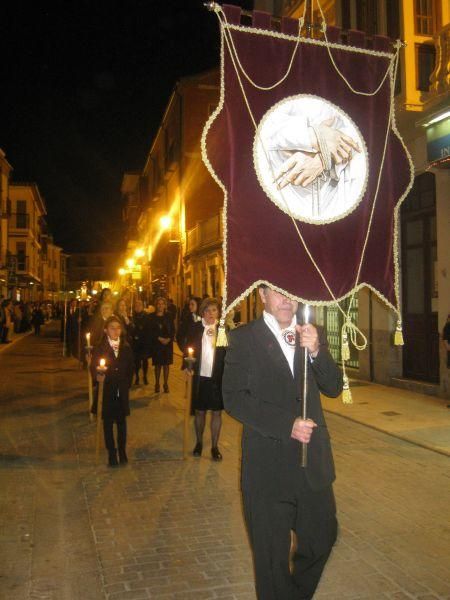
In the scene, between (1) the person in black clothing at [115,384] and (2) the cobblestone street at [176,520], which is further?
(1) the person in black clothing at [115,384]

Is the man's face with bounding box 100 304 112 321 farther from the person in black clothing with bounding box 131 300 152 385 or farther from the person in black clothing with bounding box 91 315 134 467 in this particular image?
the person in black clothing with bounding box 91 315 134 467

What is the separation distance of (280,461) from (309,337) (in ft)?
2.28

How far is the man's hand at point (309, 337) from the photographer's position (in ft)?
10.5

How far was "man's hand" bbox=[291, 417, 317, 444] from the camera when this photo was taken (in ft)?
9.99

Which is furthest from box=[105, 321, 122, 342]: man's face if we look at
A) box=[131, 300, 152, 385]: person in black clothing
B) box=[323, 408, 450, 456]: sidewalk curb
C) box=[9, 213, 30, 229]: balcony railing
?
box=[9, 213, 30, 229]: balcony railing

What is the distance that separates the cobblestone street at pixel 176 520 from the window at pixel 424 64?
296 inches

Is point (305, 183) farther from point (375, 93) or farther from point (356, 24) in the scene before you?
point (356, 24)

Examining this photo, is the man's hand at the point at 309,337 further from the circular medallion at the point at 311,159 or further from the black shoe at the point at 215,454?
the black shoe at the point at 215,454

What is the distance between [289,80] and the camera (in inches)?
163

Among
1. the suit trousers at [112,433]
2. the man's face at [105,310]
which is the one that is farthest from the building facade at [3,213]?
the suit trousers at [112,433]

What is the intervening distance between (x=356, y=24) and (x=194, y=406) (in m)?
11.4

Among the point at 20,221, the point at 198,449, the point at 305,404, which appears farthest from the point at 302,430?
the point at 20,221

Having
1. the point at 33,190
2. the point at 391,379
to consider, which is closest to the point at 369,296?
the point at 391,379

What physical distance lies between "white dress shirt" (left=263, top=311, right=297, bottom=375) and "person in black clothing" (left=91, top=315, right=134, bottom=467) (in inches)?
165
